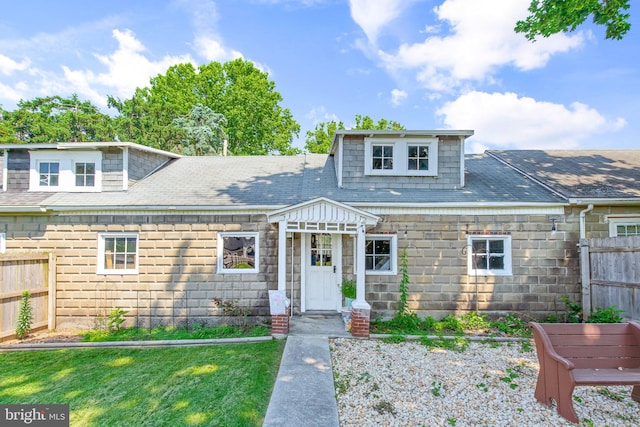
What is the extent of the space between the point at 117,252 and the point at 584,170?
13.2 meters

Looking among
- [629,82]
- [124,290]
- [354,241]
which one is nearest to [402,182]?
[354,241]

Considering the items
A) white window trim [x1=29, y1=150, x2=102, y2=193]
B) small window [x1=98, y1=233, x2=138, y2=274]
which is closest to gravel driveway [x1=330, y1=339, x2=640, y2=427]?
small window [x1=98, y1=233, x2=138, y2=274]

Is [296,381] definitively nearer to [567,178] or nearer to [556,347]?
[556,347]

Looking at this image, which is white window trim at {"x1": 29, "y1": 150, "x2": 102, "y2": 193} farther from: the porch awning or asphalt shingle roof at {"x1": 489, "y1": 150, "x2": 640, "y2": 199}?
asphalt shingle roof at {"x1": 489, "y1": 150, "x2": 640, "y2": 199}

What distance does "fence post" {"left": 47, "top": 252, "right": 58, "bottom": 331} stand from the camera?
7.86 metres

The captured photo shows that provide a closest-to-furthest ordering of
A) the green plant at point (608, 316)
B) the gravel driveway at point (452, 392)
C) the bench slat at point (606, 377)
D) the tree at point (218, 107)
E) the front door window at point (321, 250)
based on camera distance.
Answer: the bench slat at point (606, 377) < the gravel driveway at point (452, 392) < the green plant at point (608, 316) < the front door window at point (321, 250) < the tree at point (218, 107)

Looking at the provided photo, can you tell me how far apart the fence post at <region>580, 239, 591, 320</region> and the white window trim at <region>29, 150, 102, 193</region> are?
12346mm

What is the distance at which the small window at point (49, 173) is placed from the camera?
9086 millimetres

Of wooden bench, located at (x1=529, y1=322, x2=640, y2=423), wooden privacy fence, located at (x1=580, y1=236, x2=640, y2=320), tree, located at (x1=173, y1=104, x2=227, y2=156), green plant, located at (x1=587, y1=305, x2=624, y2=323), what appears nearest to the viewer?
wooden bench, located at (x1=529, y1=322, x2=640, y2=423)

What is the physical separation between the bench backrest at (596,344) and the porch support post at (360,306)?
3473 millimetres

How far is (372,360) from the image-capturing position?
5.73 meters

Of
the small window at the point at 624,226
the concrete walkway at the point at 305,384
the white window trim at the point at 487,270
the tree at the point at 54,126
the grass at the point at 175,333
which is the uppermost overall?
the tree at the point at 54,126

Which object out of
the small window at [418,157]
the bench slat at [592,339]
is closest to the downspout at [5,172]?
the small window at [418,157]

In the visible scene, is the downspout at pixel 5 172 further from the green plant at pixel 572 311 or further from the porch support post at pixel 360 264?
the green plant at pixel 572 311
